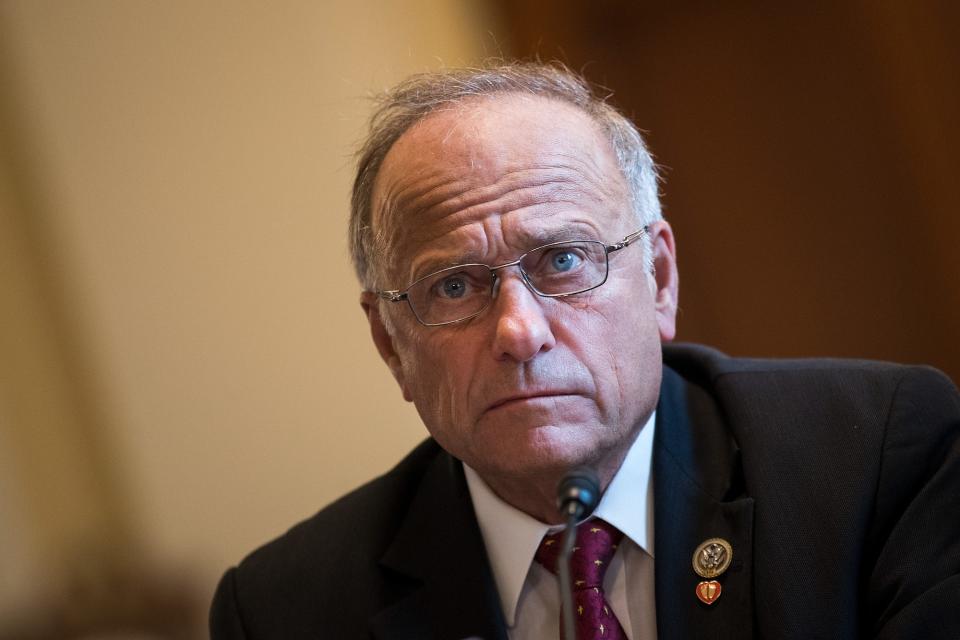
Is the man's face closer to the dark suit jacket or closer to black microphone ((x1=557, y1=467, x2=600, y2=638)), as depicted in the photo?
the dark suit jacket

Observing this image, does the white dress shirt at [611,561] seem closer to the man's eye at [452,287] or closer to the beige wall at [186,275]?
the man's eye at [452,287]

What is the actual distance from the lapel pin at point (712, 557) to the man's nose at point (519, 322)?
Answer: 0.45 metres

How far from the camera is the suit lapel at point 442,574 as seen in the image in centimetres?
196

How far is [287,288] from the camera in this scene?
360 centimetres

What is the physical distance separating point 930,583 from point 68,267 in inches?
121

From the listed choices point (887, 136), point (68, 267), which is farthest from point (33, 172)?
point (887, 136)

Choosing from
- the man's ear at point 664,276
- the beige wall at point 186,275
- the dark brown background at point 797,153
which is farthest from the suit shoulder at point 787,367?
the beige wall at point 186,275

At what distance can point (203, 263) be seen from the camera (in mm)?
3643

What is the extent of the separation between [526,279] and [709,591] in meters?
0.63

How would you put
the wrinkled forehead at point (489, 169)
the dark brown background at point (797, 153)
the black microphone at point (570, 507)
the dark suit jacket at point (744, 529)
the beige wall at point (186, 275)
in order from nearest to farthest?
the black microphone at point (570, 507)
the dark suit jacket at point (744, 529)
the wrinkled forehead at point (489, 169)
the dark brown background at point (797, 153)
the beige wall at point (186, 275)

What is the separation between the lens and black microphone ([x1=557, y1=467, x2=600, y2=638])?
4.43ft

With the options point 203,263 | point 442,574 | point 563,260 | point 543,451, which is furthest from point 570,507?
point 203,263

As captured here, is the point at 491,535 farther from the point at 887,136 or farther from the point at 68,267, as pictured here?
the point at 68,267

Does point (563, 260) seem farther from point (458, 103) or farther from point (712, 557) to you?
point (712, 557)
